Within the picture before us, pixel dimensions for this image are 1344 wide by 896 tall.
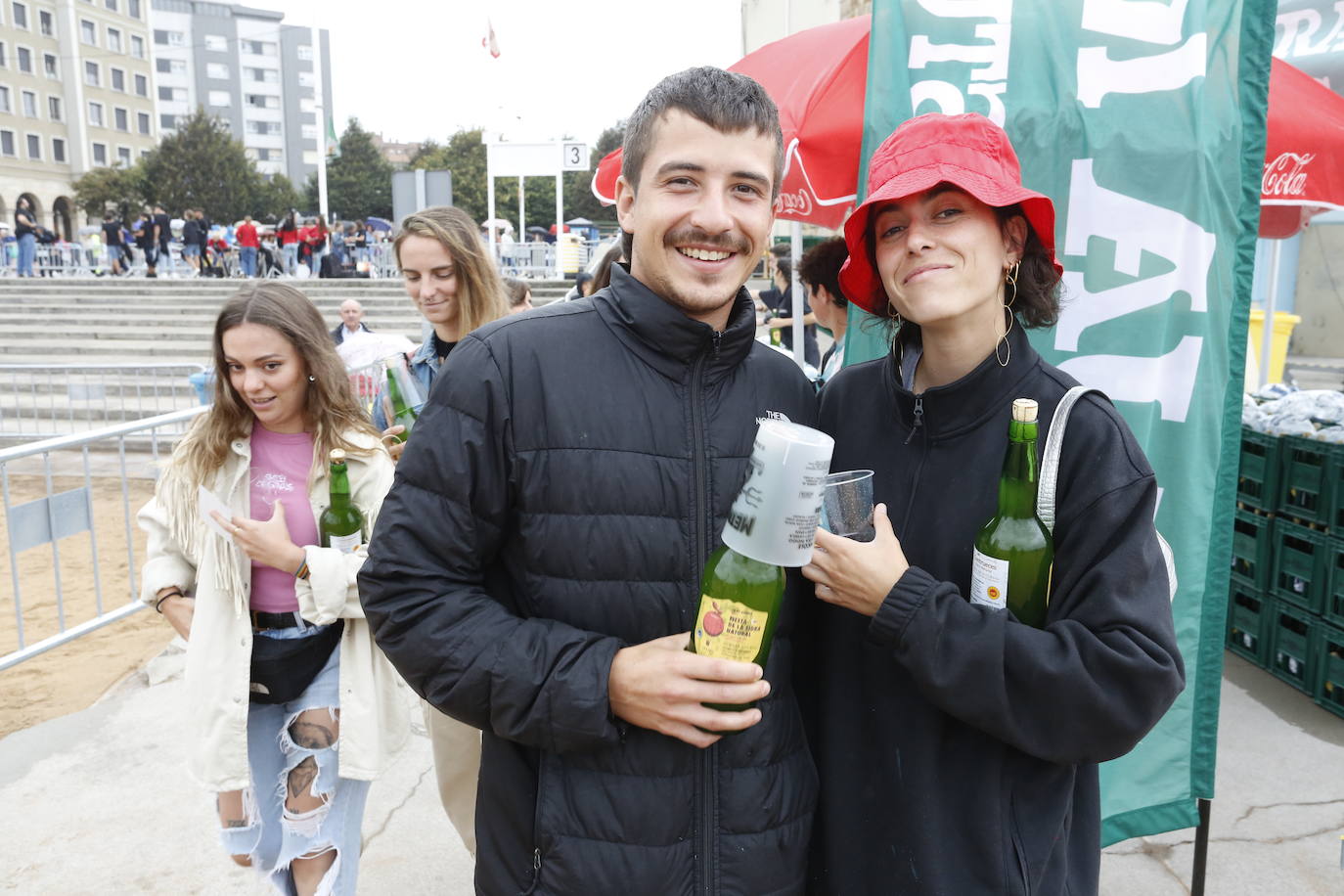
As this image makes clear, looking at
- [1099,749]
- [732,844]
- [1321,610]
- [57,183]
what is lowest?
[1321,610]

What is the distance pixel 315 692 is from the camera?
8.53 ft

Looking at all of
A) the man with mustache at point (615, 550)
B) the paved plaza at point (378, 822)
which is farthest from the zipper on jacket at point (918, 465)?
the paved plaza at point (378, 822)

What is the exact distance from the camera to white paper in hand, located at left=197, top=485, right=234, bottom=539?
7.94ft

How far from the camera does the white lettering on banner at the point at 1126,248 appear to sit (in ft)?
9.17

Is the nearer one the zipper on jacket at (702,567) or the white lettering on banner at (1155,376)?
the zipper on jacket at (702,567)

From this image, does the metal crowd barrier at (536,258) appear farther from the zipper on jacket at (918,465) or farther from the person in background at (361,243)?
the zipper on jacket at (918,465)

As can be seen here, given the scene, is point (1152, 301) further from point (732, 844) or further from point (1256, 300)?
point (1256, 300)

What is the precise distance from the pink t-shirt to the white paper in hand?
0.49 feet

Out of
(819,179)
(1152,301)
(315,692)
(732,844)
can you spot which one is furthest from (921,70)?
(315,692)

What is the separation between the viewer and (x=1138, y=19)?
9.09ft

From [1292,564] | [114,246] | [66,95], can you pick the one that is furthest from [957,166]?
[66,95]

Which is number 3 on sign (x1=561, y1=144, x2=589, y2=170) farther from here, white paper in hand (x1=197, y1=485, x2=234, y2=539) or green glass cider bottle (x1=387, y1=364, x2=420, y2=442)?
white paper in hand (x1=197, y1=485, x2=234, y2=539)

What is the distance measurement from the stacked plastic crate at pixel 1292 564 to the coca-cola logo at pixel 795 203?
2645mm

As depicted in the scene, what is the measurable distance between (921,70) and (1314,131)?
6.73ft
